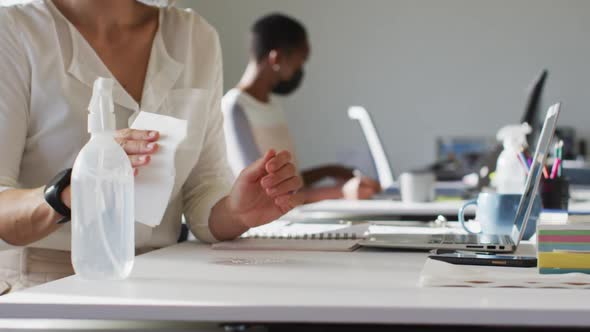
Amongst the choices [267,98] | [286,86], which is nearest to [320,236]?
→ [267,98]

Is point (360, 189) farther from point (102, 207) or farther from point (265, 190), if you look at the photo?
point (102, 207)

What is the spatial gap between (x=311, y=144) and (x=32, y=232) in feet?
19.2

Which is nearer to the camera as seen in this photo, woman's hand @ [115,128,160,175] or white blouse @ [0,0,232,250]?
woman's hand @ [115,128,160,175]

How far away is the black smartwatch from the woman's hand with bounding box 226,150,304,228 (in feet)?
1.16

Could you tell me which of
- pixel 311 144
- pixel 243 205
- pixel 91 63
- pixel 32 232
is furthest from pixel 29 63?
pixel 311 144

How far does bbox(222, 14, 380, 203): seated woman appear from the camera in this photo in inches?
135

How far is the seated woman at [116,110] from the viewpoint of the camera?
144 centimetres

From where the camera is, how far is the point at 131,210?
110 cm

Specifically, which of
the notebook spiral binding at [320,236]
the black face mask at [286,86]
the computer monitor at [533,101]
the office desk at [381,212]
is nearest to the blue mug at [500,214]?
the notebook spiral binding at [320,236]

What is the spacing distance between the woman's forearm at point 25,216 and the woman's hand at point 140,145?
0.19m

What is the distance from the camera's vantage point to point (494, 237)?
152 centimetres

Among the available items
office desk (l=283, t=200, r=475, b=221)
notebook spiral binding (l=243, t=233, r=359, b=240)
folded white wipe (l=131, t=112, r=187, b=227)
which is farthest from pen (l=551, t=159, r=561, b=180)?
folded white wipe (l=131, t=112, r=187, b=227)

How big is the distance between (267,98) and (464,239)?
2.56 metres

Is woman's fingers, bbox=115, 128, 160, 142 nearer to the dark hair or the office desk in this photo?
the office desk
